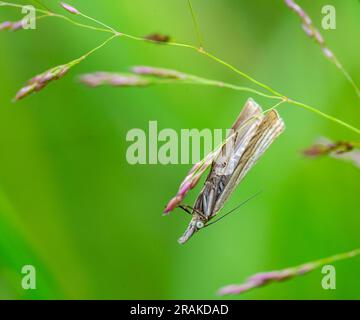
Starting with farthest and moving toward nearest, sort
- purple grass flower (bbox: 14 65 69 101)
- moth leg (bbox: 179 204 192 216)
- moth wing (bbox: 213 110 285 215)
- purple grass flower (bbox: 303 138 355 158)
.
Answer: moth leg (bbox: 179 204 192 216) < moth wing (bbox: 213 110 285 215) < purple grass flower (bbox: 14 65 69 101) < purple grass flower (bbox: 303 138 355 158)

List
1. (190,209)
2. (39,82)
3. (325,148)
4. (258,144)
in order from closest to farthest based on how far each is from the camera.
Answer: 1. (325,148)
2. (39,82)
3. (258,144)
4. (190,209)

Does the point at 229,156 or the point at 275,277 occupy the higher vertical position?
the point at 229,156

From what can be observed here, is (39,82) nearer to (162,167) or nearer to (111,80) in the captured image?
(111,80)

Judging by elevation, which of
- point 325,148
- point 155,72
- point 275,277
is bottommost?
point 275,277

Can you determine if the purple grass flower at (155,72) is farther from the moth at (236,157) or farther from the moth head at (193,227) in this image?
the moth head at (193,227)

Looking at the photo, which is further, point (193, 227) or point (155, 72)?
point (193, 227)

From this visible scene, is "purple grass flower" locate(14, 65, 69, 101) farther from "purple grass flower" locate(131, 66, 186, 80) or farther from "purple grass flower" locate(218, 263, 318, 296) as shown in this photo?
"purple grass flower" locate(218, 263, 318, 296)

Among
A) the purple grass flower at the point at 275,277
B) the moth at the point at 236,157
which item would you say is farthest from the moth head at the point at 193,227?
the purple grass flower at the point at 275,277

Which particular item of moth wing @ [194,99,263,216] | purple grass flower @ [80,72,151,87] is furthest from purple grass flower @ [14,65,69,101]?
moth wing @ [194,99,263,216]

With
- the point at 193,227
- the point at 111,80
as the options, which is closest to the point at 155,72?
the point at 111,80
